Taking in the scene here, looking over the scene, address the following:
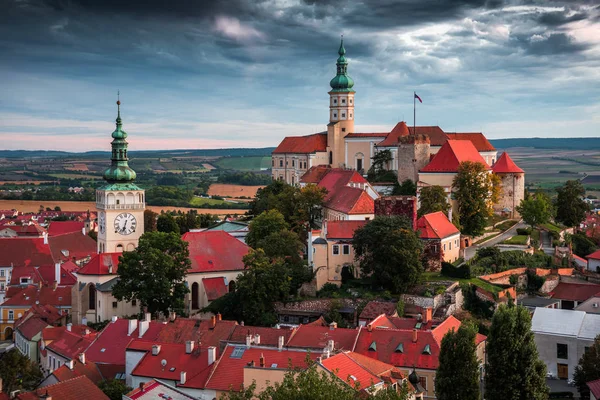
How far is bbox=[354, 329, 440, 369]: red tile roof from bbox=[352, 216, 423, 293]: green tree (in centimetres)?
746

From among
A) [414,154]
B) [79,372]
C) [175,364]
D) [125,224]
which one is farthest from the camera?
[414,154]

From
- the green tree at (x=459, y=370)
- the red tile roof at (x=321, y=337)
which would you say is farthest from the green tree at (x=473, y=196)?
the green tree at (x=459, y=370)

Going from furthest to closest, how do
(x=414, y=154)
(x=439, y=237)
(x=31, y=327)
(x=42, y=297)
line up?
(x=414, y=154) → (x=42, y=297) → (x=31, y=327) → (x=439, y=237)


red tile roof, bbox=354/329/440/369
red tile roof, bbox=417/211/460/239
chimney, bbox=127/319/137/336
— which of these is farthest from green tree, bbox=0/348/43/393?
red tile roof, bbox=417/211/460/239

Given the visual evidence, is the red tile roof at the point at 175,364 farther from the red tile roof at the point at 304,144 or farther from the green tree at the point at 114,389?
the red tile roof at the point at 304,144

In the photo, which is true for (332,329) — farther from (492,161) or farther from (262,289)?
(492,161)

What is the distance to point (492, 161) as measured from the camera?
7919 cm

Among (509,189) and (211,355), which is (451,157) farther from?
(211,355)

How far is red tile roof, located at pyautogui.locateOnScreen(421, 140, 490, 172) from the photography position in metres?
67.6

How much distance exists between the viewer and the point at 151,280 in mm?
53344

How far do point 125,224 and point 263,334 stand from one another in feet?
87.2

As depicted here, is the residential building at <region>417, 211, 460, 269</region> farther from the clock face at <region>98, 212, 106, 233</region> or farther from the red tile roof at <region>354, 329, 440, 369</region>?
the clock face at <region>98, 212, 106, 233</region>

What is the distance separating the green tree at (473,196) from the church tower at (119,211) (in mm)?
24510

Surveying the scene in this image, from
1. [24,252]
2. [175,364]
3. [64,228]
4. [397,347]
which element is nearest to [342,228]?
[397,347]
